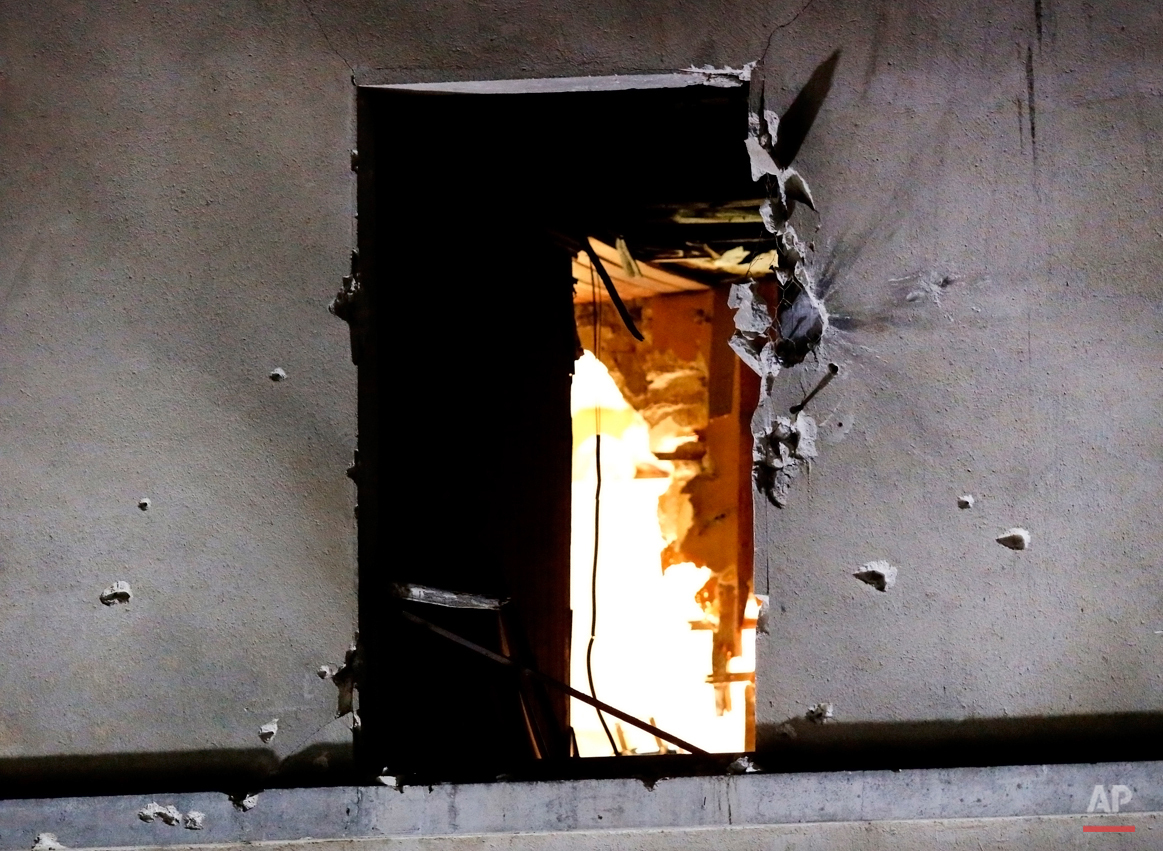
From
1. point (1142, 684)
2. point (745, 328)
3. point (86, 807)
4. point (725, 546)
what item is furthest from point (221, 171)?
point (725, 546)

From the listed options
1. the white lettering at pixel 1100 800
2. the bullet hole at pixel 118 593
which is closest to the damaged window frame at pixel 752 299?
the bullet hole at pixel 118 593

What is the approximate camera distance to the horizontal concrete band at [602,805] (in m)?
1.71

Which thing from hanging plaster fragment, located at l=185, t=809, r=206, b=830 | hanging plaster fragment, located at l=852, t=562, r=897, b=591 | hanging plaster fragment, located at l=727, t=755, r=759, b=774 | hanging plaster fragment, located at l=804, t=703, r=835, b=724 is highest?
hanging plaster fragment, located at l=852, t=562, r=897, b=591

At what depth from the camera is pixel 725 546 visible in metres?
6.54

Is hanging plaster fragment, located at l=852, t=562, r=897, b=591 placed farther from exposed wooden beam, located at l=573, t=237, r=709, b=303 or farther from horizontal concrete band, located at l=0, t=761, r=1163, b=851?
exposed wooden beam, located at l=573, t=237, r=709, b=303

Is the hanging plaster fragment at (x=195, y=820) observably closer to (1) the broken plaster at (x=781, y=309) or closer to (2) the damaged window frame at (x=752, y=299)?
(2) the damaged window frame at (x=752, y=299)

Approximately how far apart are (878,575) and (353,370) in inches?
48.1

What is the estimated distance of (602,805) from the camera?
1785mm

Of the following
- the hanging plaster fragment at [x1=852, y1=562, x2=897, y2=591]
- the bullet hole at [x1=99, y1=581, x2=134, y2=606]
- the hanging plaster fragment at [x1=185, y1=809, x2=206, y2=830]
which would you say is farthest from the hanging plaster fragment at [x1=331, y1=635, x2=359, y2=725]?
the hanging plaster fragment at [x1=852, y1=562, x2=897, y2=591]

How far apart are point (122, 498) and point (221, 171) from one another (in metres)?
0.77

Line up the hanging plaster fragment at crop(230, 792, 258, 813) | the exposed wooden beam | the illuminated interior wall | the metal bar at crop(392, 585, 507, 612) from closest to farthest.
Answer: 1. the hanging plaster fragment at crop(230, 792, 258, 813)
2. the metal bar at crop(392, 585, 507, 612)
3. the exposed wooden beam
4. the illuminated interior wall

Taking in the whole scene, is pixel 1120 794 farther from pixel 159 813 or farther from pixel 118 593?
pixel 118 593

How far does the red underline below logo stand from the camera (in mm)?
1715

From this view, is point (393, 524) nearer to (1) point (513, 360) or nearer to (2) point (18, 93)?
(1) point (513, 360)
